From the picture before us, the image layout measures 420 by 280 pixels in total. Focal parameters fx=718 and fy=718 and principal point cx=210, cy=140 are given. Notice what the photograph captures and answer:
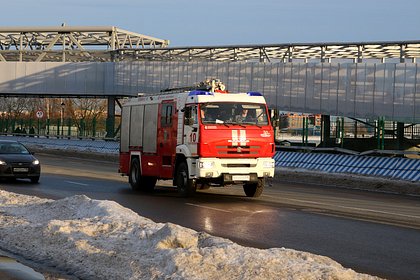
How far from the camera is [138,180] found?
73.4 feet

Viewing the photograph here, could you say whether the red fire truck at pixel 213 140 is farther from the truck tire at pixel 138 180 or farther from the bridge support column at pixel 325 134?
the bridge support column at pixel 325 134

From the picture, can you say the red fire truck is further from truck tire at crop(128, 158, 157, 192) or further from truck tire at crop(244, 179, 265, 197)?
truck tire at crop(128, 158, 157, 192)

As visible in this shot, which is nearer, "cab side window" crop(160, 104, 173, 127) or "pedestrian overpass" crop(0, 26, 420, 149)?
"cab side window" crop(160, 104, 173, 127)

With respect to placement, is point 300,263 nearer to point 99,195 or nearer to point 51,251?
point 51,251

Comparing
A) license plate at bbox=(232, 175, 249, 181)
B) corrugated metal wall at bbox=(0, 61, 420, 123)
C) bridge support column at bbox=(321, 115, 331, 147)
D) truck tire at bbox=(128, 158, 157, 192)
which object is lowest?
truck tire at bbox=(128, 158, 157, 192)

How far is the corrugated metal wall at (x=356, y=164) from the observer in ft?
90.6

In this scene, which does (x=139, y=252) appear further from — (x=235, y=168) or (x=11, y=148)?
(x=11, y=148)

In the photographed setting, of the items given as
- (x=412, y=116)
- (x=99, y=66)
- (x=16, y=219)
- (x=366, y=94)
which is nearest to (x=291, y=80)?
(x=366, y=94)

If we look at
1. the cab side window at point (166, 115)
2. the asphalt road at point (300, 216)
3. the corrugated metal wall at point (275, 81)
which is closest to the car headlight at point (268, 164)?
the asphalt road at point (300, 216)

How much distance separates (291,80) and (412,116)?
9.73 metres

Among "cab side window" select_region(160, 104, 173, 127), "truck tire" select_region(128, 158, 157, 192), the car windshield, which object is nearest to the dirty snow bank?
"cab side window" select_region(160, 104, 173, 127)

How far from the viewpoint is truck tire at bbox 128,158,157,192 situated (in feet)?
73.0

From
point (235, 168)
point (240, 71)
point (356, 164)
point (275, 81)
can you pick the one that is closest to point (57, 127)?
point (240, 71)

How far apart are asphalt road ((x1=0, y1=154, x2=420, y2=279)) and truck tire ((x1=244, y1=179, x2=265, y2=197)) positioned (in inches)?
11.7
